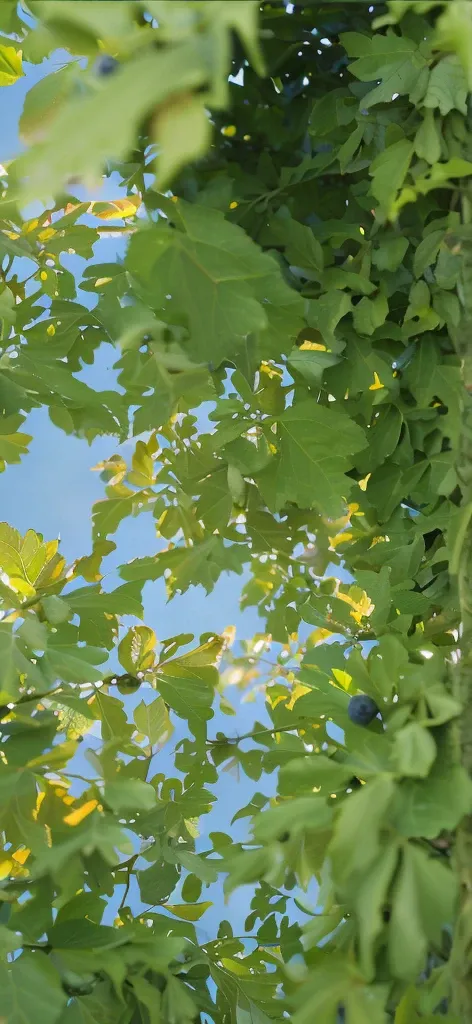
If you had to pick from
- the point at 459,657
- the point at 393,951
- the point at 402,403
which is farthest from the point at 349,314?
the point at 393,951

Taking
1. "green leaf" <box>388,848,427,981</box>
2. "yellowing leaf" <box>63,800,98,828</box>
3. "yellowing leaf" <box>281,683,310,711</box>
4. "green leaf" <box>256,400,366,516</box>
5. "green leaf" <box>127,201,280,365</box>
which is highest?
"green leaf" <box>127,201,280,365</box>

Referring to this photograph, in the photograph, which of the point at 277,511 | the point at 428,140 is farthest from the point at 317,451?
the point at 428,140

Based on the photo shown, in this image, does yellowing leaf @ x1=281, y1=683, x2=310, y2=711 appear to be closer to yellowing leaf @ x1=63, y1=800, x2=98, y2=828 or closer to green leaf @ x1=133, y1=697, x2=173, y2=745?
green leaf @ x1=133, y1=697, x2=173, y2=745

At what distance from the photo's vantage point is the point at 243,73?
1.36ft

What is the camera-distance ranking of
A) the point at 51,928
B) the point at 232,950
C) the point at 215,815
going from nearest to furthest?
the point at 51,928, the point at 232,950, the point at 215,815

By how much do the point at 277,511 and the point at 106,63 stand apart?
0.23 m

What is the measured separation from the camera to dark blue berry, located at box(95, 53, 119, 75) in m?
0.29

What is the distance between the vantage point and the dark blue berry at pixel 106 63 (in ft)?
0.96

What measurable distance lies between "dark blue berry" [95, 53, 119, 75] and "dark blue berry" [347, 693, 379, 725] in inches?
10.6

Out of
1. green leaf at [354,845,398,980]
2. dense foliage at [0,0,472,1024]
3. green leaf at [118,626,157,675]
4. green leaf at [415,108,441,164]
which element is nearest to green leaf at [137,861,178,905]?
dense foliage at [0,0,472,1024]

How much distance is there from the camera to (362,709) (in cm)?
35

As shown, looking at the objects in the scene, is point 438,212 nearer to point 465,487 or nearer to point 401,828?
point 465,487

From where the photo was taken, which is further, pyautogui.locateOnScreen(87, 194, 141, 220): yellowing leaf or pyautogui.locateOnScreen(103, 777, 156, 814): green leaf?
pyautogui.locateOnScreen(87, 194, 141, 220): yellowing leaf

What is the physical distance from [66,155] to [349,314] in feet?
1.02
